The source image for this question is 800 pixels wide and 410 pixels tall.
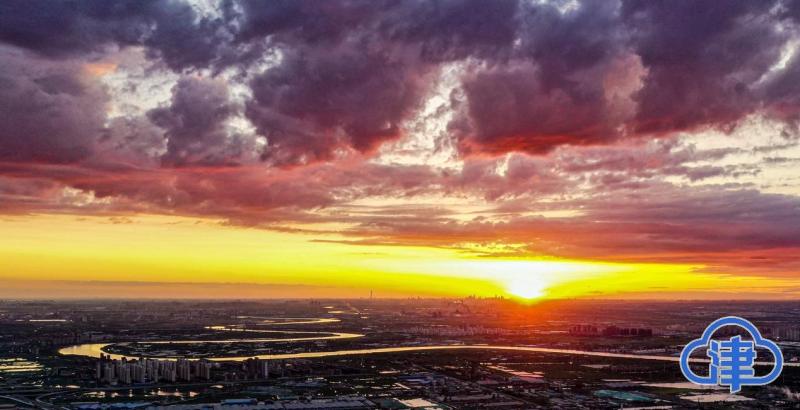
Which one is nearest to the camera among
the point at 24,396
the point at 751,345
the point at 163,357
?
the point at 751,345

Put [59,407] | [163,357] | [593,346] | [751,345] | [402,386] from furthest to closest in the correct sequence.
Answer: [593,346] < [163,357] < [402,386] < [59,407] < [751,345]

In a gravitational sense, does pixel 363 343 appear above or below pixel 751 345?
below

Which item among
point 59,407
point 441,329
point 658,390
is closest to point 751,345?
point 658,390

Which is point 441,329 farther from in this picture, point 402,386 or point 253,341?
point 402,386

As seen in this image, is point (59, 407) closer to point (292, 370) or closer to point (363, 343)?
point (292, 370)

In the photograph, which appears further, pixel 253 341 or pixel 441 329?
pixel 441 329

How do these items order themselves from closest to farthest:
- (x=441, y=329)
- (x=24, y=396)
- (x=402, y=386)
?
(x=24, y=396) → (x=402, y=386) → (x=441, y=329)

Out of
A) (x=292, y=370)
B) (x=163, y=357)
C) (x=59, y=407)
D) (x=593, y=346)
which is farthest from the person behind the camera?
(x=593, y=346)

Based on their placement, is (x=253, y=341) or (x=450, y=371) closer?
(x=450, y=371)

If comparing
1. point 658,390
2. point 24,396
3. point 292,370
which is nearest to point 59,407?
point 24,396
